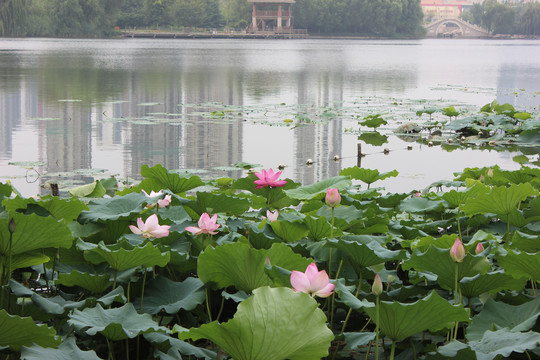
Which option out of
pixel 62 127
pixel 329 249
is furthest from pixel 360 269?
pixel 62 127

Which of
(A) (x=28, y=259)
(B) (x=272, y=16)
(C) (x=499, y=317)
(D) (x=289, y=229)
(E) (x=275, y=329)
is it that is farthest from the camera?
(B) (x=272, y=16)

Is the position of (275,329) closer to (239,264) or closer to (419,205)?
(239,264)

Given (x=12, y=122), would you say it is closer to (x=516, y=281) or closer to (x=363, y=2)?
(x=516, y=281)

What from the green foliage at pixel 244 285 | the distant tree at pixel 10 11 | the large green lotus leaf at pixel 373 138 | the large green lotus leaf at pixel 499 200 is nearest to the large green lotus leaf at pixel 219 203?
the green foliage at pixel 244 285

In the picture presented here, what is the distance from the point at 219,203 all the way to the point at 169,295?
47cm

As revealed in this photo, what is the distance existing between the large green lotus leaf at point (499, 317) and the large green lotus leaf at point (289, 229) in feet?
1.87

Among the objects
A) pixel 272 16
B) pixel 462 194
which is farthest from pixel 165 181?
pixel 272 16

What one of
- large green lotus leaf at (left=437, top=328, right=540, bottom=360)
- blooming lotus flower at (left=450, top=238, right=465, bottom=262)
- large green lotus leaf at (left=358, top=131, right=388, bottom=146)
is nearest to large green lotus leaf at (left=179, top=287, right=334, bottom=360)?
large green lotus leaf at (left=437, top=328, right=540, bottom=360)

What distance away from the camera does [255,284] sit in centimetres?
148

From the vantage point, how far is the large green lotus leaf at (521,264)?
147 cm

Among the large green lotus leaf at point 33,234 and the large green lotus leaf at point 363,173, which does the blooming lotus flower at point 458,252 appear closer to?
the large green lotus leaf at point 33,234

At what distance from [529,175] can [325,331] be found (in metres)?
2.15

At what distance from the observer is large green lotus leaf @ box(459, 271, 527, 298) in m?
1.49

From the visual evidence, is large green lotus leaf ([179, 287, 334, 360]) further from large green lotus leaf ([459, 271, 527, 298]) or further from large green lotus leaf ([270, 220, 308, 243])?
large green lotus leaf ([270, 220, 308, 243])
